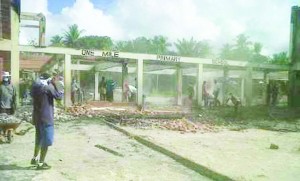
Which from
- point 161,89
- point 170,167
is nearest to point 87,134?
point 170,167

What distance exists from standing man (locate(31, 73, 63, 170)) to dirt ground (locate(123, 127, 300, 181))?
9.44 feet

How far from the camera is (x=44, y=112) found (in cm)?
749

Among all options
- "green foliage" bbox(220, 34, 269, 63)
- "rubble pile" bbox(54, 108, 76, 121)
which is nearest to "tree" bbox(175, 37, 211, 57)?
"green foliage" bbox(220, 34, 269, 63)

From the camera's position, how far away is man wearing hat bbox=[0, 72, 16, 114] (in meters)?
11.1

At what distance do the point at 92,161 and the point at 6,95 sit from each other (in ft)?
13.2

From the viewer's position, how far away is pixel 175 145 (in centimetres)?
1030

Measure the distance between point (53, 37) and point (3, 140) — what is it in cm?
5458

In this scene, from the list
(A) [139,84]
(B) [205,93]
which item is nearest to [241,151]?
(A) [139,84]

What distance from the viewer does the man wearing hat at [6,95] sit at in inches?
436

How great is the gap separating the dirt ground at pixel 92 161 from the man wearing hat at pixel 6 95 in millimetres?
872

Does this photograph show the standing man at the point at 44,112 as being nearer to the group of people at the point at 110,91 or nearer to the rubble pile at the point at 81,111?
the rubble pile at the point at 81,111

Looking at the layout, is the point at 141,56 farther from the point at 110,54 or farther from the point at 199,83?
the point at 199,83

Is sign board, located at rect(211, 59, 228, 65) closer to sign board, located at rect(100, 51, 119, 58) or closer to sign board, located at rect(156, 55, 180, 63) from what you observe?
sign board, located at rect(156, 55, 180, 63)

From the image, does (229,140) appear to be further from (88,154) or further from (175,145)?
(88,154)
